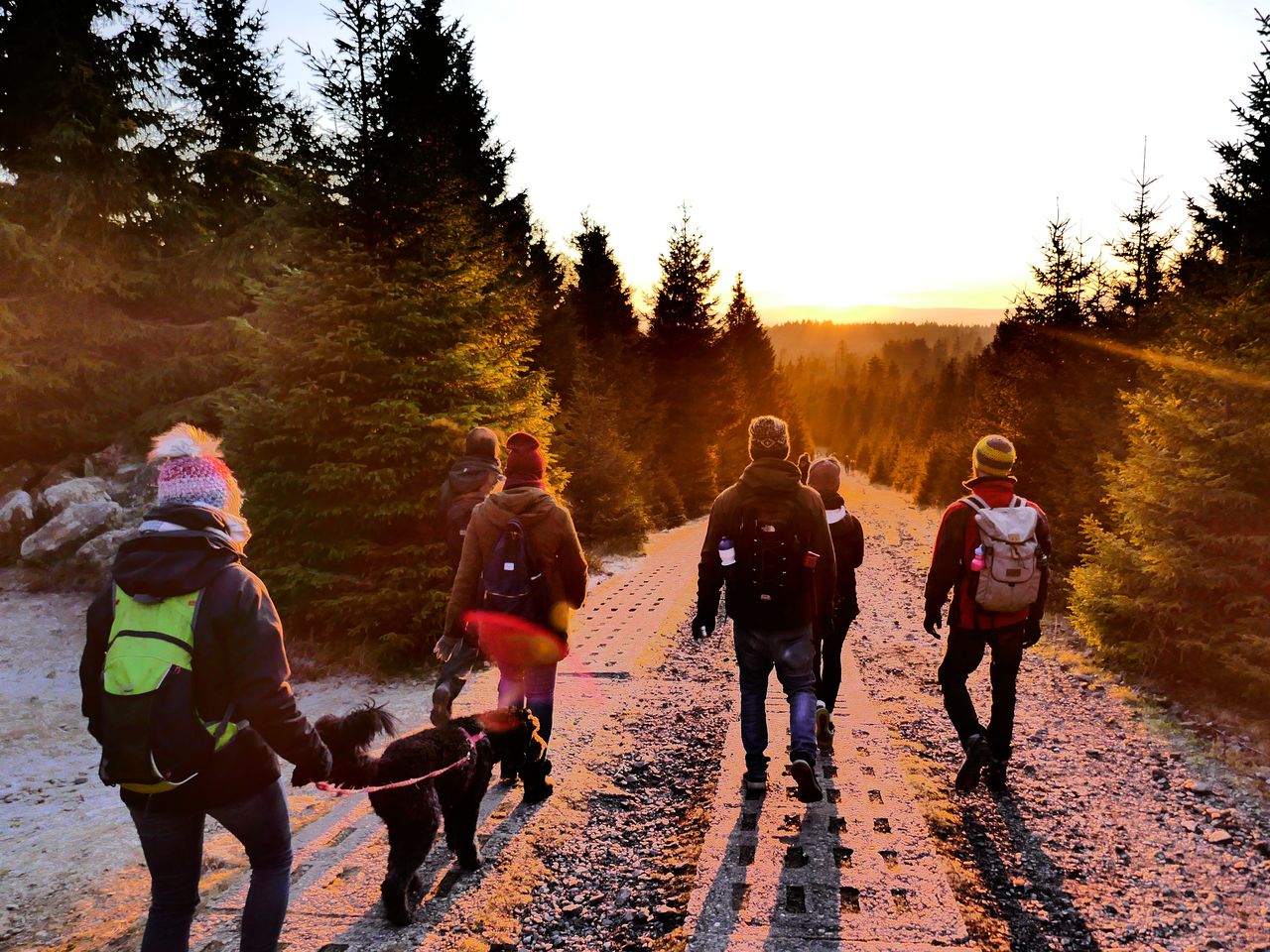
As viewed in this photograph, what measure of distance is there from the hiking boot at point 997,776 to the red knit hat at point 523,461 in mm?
3999

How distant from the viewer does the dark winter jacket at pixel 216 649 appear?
2285 mm

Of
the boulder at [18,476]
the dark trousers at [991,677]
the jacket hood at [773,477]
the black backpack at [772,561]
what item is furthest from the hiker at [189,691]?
the boulder at [18,476]

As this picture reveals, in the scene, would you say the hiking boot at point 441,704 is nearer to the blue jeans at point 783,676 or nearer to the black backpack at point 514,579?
the black backpack at point 514,579

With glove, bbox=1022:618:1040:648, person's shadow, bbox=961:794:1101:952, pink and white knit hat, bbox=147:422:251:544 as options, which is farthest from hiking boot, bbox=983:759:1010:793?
pink and white knit hat, bbox=147:422:251:544

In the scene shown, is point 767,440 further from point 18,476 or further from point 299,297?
point 18,476

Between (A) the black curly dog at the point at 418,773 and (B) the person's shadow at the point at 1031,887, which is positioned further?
(B) the person's shadow at the point at 1031,887

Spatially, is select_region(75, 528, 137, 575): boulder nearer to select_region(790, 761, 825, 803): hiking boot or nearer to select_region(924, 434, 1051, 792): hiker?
select_region(790, 761, 825, 803): hiking boot

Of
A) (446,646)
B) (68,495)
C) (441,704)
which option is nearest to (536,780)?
(441,704)

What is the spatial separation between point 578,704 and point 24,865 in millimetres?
4270

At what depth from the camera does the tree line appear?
7.96m

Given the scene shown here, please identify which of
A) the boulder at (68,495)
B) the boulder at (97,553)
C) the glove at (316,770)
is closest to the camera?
the glove at (316,770)

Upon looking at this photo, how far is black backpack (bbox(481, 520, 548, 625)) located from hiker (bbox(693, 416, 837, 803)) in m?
1.13

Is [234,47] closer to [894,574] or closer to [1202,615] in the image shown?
[894,574]

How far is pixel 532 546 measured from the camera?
4.64 metres
